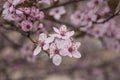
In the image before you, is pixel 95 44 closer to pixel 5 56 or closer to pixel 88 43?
pixel 88 43

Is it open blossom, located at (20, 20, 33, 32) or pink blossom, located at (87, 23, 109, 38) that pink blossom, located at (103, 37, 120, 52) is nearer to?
pink blossom, located at (87, 23, 109, 38)

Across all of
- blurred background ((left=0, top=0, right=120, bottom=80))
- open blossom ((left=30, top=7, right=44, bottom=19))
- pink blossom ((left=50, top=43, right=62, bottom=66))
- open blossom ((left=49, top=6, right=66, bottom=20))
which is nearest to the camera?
pink blossom ((left=50, top=43, right=62, bottom=66))

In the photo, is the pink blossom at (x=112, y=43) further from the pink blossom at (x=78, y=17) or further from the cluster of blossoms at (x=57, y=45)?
the cluster of blossoms at (x=57, y=45)

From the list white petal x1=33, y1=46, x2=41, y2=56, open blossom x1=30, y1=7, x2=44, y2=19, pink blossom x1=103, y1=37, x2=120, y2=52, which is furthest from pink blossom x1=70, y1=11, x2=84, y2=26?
white petal x1=33, y1=46, x2=41, y2=56

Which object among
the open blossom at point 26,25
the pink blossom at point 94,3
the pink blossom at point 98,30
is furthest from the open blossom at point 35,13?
the pink blossom at point 98,30

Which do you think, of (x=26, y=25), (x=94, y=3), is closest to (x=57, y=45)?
(x=26, y=25)

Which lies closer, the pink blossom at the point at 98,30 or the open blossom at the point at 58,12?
the open blossom at the point at 58,12

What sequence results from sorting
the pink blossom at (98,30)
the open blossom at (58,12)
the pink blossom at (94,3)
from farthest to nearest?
the pink blossom at (98,30) < the open blossom at (58,12) < the pink blossom at (94,3)

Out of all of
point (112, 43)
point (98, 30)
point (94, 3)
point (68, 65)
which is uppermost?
point (94, 3)

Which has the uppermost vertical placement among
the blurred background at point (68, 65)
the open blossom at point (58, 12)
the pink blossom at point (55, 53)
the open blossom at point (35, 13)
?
the open blossom at point (35, 13)

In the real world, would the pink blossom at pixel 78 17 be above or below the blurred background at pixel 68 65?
above

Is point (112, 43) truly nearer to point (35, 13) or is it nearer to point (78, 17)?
point (78, 17)

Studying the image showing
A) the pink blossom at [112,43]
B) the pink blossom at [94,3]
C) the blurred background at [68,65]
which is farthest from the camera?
the blurred background at [68,65]
